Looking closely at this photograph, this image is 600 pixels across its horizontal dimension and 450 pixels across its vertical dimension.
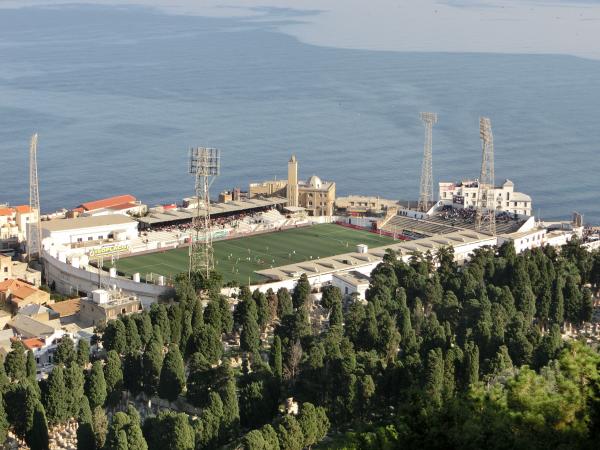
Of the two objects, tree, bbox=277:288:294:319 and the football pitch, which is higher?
tree, bbox=277:288:294:319

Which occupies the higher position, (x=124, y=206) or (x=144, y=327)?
(x=124, y=206)

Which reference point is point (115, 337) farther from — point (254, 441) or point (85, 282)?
point (85, 282)

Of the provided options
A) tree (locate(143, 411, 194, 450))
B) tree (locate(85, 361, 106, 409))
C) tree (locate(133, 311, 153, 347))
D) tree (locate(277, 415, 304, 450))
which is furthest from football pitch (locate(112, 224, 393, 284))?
tree (locate(143, 411, 194, 450))

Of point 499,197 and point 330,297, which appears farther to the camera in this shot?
point 499,197

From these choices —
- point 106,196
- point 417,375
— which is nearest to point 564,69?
point 106,196

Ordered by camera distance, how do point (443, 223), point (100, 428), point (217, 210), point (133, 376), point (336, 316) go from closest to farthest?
point (100, 428) < point (133, 376) < point (336, 316) < point (443, 223) < point (217, 210)

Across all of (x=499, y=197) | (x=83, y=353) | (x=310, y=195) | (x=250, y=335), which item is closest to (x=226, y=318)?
(x=250, y=335)

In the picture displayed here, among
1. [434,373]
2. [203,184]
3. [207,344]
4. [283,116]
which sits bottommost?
[207,344]

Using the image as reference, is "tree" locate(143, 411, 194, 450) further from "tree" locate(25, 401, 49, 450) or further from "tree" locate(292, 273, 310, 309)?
"tree" locate(292, 273, 310, 309)
